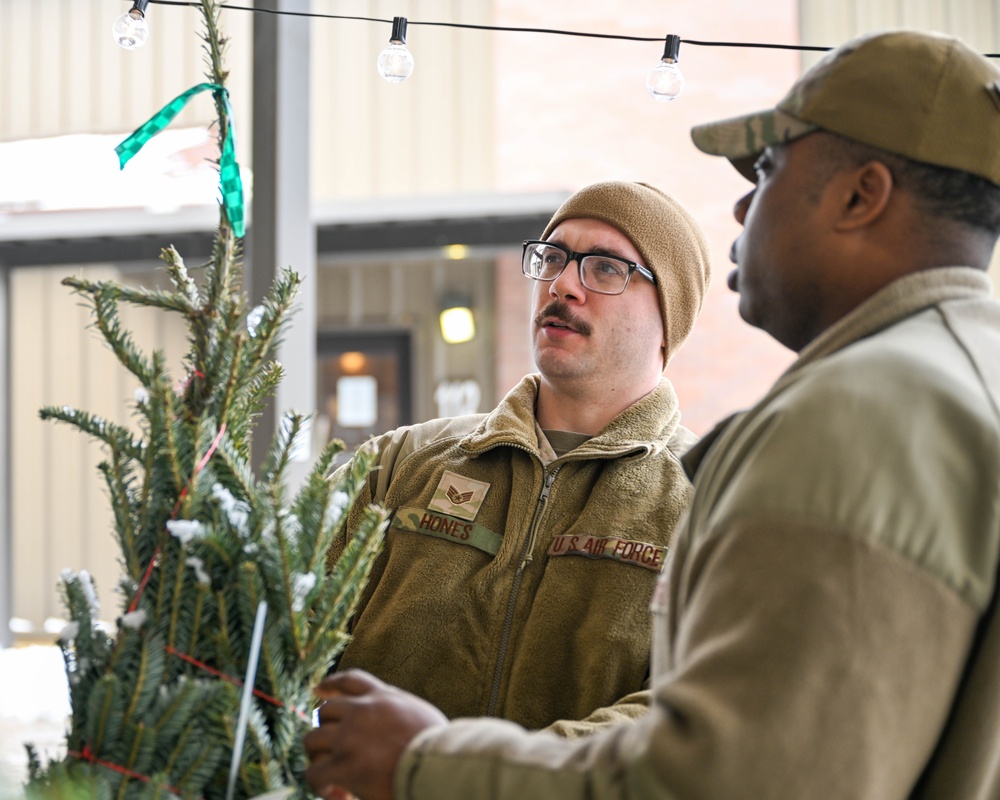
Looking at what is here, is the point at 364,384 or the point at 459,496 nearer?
the point at 459,496

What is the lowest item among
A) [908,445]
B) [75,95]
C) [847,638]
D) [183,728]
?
[183,728]

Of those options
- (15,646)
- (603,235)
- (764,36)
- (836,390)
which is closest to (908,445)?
(836,390)

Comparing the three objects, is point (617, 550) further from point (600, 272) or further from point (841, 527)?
point (841, 527)

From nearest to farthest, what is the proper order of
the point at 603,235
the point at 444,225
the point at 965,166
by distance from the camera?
1. the point at 965,166
2. the point at 603,235
3. the point at 444,225

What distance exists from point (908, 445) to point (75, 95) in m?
6.08

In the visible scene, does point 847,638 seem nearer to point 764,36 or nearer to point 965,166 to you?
point 965,166

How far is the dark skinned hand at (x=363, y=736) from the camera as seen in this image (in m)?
0.96

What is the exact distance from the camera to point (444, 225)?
224 inches

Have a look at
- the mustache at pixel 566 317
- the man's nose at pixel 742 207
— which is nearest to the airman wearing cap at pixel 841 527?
the man's nose at pixel 742 207

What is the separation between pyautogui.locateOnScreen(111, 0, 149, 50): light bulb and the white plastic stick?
127 cm

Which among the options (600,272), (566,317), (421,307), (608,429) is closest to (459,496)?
(608,429)

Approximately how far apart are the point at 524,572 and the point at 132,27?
1201 millimetres

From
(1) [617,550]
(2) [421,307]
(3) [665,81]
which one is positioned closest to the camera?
(1) [617,550]

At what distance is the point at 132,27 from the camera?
1928 millimetres
